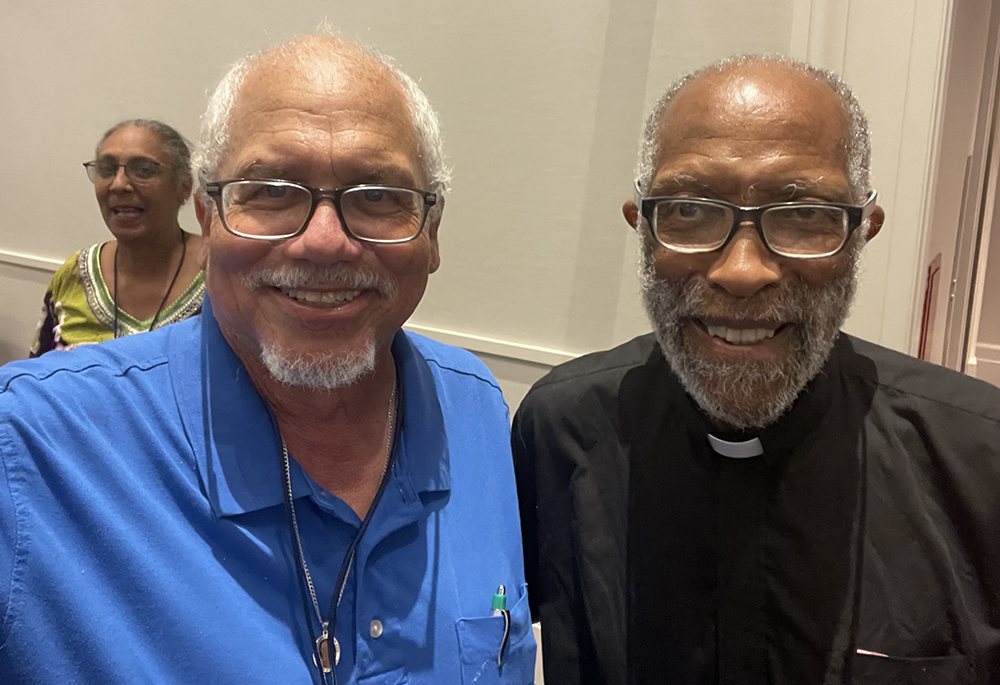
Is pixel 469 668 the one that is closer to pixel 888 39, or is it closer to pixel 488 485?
pixel 488 485

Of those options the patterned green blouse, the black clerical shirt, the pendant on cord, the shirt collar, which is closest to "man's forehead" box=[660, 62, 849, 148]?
the black clerical shirt

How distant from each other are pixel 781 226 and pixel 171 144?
2.34 m

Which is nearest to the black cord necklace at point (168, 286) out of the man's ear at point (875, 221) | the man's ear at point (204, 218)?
the man's ear at point (204, 218)

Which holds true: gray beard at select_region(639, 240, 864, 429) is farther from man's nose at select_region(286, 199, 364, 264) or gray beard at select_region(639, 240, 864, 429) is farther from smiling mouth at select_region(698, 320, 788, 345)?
man's nose at select_region(286, 199, 364, 264)

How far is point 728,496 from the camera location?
1.11m

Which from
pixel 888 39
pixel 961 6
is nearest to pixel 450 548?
pixel 888 39

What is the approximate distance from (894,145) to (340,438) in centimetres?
156

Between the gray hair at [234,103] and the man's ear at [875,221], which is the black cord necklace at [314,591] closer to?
the gray hair at [234,103]

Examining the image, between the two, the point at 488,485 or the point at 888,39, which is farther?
the point at 888,39

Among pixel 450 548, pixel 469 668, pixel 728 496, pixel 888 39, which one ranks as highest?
pixel 888 39

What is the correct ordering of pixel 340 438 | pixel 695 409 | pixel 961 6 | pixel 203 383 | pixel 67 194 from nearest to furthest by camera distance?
pixel 203 383 → pixel 340 438 → pixel 695 409 → pixel 961 6 → pixel 67 194

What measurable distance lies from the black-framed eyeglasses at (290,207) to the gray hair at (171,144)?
1.83 metres

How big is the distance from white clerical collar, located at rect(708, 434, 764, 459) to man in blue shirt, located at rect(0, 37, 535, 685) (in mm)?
365

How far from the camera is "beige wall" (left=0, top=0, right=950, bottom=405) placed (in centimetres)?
173
